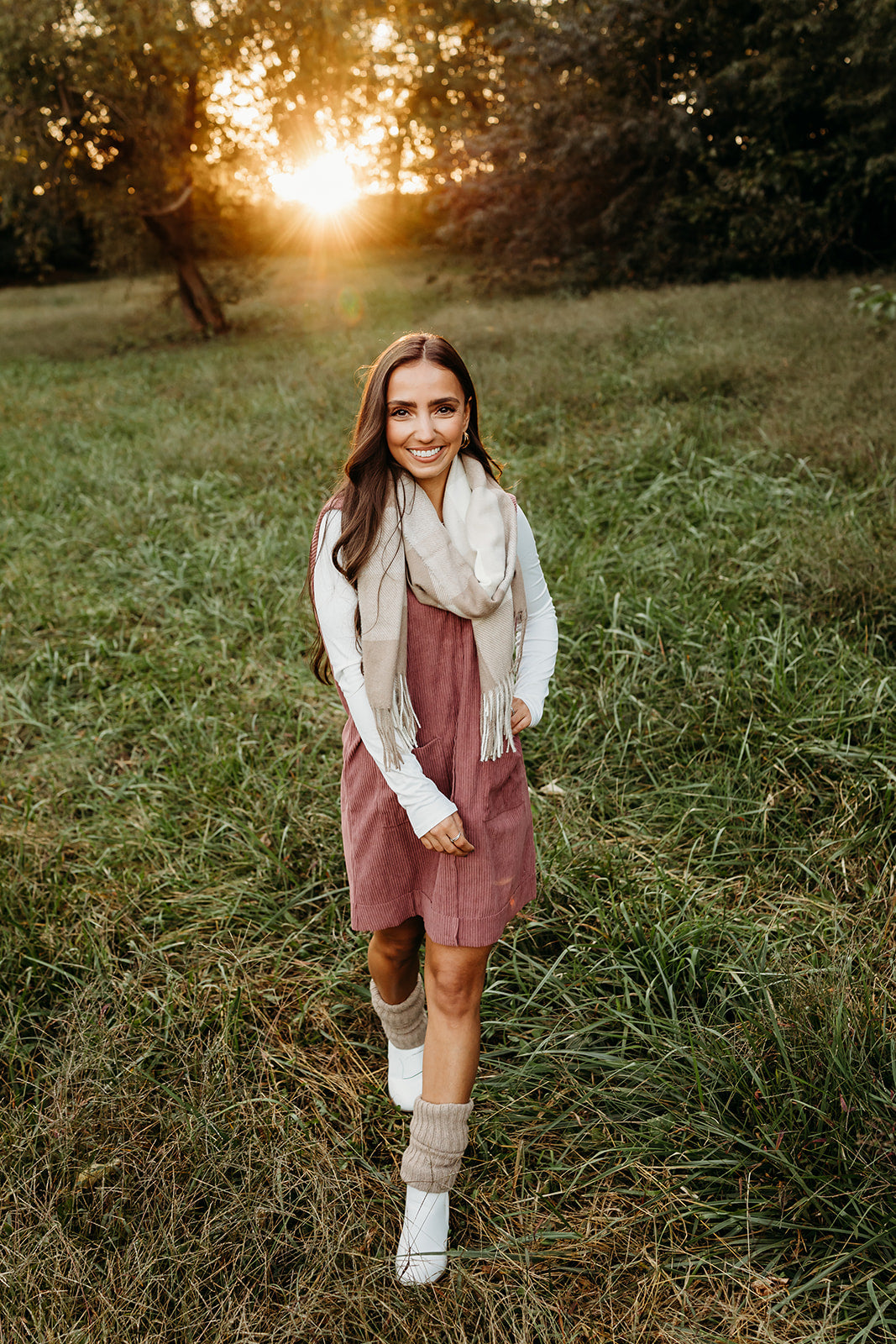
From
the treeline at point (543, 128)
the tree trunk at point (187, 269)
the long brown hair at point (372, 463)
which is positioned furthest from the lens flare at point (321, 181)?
the long brown hair at point (372, 463)

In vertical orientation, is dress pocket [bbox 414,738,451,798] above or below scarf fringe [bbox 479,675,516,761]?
below

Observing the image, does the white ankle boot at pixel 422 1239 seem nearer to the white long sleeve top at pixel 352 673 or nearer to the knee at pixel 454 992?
the knee at pixel 454 992

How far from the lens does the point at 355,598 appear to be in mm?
1586

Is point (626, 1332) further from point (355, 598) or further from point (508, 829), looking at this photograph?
point (355, 598)

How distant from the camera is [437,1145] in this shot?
64.3 inches

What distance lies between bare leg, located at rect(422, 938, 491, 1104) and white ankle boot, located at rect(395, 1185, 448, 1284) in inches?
8.7

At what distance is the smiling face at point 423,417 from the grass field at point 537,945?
1.39m

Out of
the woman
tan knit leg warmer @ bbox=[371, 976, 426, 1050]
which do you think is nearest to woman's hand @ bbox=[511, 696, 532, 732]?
the woman

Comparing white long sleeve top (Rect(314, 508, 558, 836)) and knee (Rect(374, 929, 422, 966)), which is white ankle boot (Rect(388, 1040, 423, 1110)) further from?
white long sleeve top (Rect(314, 508, 558, 836))

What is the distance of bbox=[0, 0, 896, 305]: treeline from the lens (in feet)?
36.1

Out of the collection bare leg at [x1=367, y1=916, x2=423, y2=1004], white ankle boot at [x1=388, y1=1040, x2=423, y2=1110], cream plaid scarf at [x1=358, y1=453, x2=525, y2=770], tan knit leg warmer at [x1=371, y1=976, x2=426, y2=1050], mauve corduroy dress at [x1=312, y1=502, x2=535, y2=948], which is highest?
cream plaid scarf at [x1=358, y1=453, x2=525, y2=770]

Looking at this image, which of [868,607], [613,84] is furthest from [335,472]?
[613,84]

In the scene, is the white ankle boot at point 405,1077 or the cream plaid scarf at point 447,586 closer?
the cream plaid scarf at point 447,586

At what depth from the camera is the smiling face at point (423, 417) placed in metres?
1.59
